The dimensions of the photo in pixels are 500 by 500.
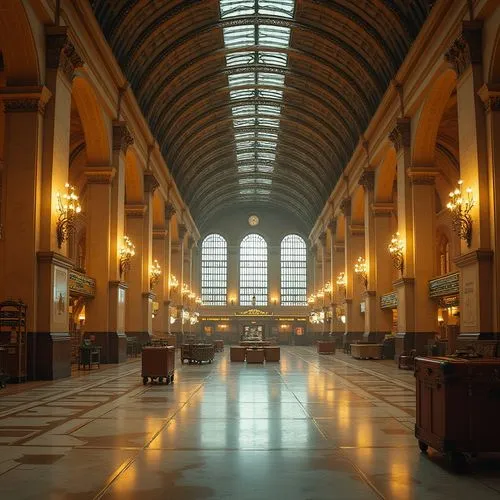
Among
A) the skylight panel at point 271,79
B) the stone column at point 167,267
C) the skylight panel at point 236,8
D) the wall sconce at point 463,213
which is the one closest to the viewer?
the wall sconce at point 463,213

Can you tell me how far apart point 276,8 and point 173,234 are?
2045cm

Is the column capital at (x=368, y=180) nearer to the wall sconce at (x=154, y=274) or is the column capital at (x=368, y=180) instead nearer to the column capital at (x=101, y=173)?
the wall sconce at (x=154, y=274)

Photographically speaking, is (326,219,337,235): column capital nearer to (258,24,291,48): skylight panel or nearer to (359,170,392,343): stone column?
(359,170,392,343): stone column

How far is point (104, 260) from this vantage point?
2516cm

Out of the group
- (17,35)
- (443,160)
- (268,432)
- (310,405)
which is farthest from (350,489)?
(443,160)

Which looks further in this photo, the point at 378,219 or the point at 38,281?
the point at 378,219

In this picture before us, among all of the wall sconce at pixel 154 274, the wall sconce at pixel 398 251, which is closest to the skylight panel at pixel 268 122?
the wall sconce at pixel 154 274

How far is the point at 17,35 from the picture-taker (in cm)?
1711

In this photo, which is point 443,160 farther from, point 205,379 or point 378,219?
point 205,379

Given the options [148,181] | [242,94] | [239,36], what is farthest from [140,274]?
[242,94]

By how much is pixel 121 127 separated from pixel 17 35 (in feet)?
29.8

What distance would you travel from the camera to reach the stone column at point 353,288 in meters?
38.1

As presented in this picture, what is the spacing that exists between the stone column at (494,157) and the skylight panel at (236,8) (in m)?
15.0

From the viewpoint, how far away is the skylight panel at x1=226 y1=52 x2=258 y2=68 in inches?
1358
